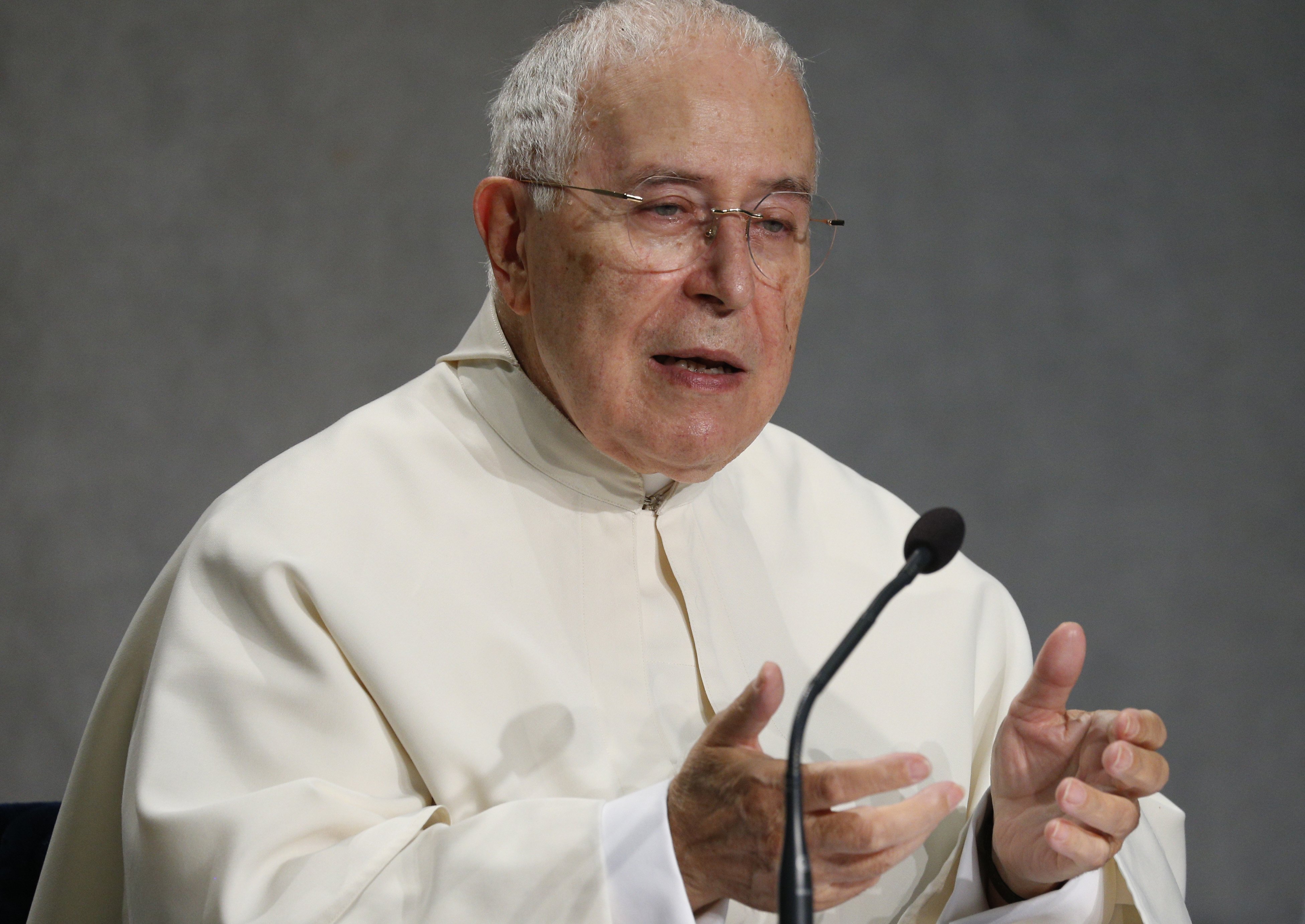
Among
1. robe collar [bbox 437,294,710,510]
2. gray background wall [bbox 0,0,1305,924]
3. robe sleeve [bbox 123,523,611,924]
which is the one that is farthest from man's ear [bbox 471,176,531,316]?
gray background wall [bbox 0,0,1305,924]

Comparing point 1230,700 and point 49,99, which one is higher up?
point 49,99

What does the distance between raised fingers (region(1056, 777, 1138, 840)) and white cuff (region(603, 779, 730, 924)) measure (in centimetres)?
45

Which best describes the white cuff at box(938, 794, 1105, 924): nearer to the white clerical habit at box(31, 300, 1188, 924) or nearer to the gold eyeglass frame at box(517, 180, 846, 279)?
the white clerical habit at box(31, 300, 1188, 924)

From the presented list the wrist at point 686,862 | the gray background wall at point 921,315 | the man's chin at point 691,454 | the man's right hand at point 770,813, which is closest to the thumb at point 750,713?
the man's right hand at point 770,813

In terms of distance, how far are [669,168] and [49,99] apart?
2.27m

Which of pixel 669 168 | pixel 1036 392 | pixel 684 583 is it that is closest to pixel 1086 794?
pixel 684 583

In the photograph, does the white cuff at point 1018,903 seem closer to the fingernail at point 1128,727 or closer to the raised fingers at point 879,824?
the fingernail at point 1128,727

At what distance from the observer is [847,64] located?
3.72 metres

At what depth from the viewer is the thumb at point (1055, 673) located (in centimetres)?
162

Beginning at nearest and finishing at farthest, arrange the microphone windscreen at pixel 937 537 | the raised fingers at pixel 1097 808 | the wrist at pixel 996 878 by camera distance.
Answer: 1. the microphone windscreen at pixel 937 537
2. the raised fingers at pixel 1097 808
3. the wrist at pixel 996 878

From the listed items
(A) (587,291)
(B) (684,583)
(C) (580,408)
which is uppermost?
(A) (587,291)

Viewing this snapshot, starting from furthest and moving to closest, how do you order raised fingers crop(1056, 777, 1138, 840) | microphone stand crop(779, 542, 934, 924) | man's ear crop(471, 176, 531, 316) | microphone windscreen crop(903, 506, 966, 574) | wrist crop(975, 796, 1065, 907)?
man's ear crop(471, 176, 531, 316), wrist crop(975, 796, 1065, 907), raised fingers crop(1056, 777, 1138, 840), microphone windscreen crop(903, 506, 966, 574), microphone stand crop(779, 542, 934, 924)

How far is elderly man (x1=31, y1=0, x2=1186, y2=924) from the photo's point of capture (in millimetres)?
1539

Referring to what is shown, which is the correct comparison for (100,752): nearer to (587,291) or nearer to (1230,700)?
(587,291)
